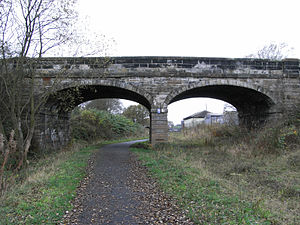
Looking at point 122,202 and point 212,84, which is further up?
point 212,84

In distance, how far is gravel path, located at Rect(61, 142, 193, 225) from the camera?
3533 mm

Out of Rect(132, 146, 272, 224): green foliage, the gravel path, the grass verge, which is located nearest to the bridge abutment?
the grass verge

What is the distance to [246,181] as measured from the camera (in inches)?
213

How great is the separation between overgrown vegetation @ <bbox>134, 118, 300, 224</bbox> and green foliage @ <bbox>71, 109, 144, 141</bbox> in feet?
31.3

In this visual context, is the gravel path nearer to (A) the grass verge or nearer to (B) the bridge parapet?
(A) the grass verge

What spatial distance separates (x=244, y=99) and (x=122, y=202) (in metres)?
11.2

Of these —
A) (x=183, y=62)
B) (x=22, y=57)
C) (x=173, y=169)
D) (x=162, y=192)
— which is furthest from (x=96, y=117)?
(x=162, y=192)

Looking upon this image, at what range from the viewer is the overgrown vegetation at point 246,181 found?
11.2ft

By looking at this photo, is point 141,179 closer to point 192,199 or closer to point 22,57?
point 192,199

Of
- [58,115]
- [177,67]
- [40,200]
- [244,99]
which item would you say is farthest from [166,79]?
[40,200]

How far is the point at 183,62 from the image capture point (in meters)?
11.3

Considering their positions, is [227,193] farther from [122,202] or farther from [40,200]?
[40,200]

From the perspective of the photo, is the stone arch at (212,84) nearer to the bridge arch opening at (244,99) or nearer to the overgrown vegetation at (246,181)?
the bridge arch opening at (244,99)

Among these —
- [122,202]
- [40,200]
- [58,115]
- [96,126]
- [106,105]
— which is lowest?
[122,202]
